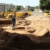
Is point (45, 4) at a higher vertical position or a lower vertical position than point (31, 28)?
higher

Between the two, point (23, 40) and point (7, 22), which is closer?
point (23, 40)

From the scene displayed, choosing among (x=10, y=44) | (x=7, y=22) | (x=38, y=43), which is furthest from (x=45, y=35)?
(x=7, y=22)

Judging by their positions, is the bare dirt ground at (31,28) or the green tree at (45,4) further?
the green tree at (45,4)

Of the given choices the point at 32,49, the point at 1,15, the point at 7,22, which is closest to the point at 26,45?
the point at 32,49

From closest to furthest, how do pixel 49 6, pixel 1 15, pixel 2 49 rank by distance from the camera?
1. pixel 2 49
2. pixel 1 15
3. pixel 49 6

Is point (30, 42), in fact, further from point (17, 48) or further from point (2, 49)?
point (2, 49)

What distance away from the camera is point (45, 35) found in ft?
45.9

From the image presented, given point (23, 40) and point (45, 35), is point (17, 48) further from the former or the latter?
point (45, 35)

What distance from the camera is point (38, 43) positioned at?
31.4ft

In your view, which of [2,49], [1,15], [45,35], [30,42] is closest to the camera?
[2,49]

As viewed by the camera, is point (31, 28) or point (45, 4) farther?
point (45, 4)

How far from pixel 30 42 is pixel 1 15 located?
101ft

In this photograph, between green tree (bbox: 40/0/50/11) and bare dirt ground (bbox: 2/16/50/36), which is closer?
bare dirt ground (bbox: 2/16/50/36)

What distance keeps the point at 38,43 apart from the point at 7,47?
1.80 m
